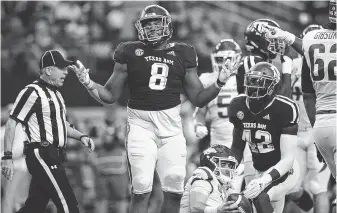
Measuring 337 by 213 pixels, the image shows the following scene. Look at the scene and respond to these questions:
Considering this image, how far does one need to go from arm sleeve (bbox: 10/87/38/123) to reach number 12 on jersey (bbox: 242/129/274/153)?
2011 mm

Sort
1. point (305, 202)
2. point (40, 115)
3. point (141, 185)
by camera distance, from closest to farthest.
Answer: point (141, 185) < point (40, 115) < point (305, 202)

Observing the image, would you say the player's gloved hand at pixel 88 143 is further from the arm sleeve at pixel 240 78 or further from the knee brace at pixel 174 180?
the arm sleeve at pixel 240 78

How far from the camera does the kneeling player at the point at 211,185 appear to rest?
21.1ft

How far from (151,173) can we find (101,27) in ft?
25.7

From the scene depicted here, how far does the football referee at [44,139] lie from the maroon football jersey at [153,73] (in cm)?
98

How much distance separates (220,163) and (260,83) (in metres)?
1.06

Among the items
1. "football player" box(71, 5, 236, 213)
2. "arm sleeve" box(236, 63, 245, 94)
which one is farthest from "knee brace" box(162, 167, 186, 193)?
"arm sleeve" box(236, 63, 245, 94)

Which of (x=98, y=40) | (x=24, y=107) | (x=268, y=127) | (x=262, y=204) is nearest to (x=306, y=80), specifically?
(x=268, y=127)

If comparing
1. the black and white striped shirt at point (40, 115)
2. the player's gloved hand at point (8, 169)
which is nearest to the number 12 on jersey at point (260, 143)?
the black and white striped shirt at point (40, 115)

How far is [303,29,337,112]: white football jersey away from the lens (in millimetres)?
6914

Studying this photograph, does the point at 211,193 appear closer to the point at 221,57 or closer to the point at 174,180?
the point at 174,180

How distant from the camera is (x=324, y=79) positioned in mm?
6945

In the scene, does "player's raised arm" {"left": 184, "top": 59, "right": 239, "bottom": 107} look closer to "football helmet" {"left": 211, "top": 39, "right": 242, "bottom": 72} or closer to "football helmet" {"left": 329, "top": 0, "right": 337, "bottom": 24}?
"football helmet" {"left": 329, "top": 0, "right": 337, "bottom": 24}

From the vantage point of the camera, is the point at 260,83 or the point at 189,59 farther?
the point at 260,83
